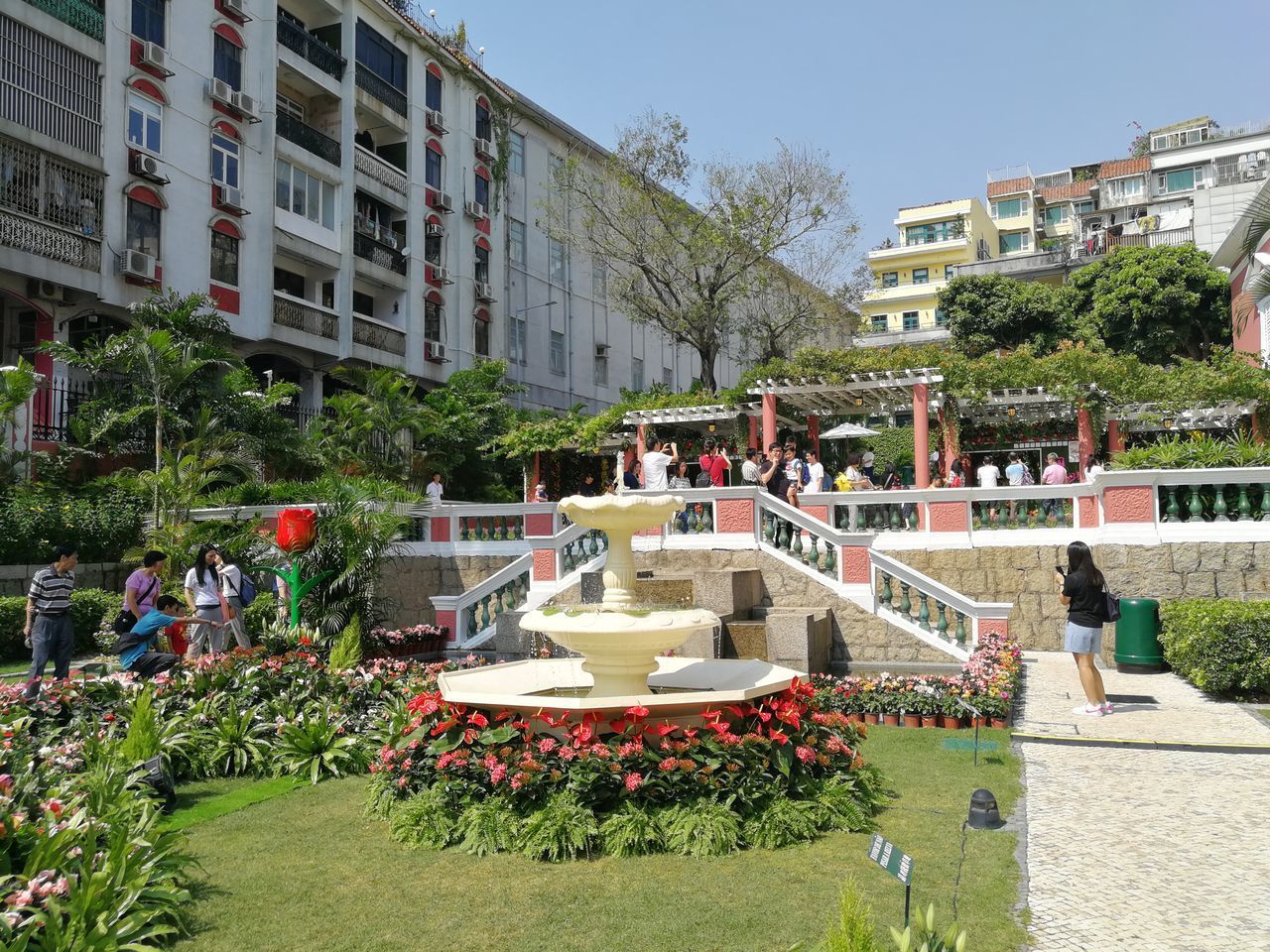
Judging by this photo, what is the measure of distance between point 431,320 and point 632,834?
28279mm

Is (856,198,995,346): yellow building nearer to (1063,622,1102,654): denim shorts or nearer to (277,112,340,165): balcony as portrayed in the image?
(277,112,340,165): balcony

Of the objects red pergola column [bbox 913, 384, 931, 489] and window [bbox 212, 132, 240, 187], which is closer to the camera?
red pergola column [bbox 913, 384, 931, 489]

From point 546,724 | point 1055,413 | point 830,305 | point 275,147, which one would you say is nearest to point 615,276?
point 830,305

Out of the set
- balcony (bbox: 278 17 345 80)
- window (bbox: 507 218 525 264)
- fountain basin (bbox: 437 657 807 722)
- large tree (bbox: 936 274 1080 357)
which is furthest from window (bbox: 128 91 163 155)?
large tree (bbox: 936 274 1080 357)

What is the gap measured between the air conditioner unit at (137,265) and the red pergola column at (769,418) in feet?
47.6

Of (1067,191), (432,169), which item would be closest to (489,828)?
(432,169)

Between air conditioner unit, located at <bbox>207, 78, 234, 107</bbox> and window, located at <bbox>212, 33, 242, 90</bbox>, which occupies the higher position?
window, located at <bbox>212, 33, 242, 90</bbox>

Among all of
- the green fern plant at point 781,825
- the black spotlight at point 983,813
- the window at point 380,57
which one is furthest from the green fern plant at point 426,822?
the window at point 380,57

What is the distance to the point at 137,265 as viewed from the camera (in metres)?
21.7

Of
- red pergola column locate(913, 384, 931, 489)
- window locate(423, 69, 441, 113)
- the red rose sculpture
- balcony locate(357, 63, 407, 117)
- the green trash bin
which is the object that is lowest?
the green trash bin

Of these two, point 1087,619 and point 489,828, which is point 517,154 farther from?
→ point 489,828

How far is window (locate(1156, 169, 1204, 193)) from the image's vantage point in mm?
56094

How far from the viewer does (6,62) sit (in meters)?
19.5

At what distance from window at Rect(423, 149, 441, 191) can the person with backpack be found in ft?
89.7
